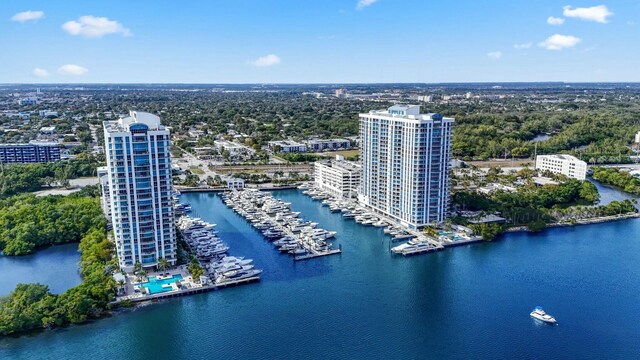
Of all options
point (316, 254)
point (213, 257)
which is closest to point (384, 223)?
point (316, 254)

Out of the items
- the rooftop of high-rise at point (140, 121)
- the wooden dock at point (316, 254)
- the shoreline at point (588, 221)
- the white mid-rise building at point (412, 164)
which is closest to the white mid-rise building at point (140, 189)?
the rooftop of high-rise at point (140, 121)

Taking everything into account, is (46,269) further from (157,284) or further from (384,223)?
(384,223)

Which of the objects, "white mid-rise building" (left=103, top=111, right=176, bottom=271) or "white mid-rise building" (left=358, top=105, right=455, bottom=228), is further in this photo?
"white mid-rise building" (left=358, top=105, right=455, bottom=228)

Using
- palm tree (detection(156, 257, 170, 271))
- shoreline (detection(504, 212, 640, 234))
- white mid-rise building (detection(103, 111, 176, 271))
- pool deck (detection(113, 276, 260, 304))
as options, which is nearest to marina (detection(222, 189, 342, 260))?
pool deck (detection(113, 276, 260, 304))

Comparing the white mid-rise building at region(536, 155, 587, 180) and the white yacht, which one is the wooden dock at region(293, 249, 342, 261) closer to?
the white yacht

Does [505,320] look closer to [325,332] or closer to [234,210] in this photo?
[325,332]
